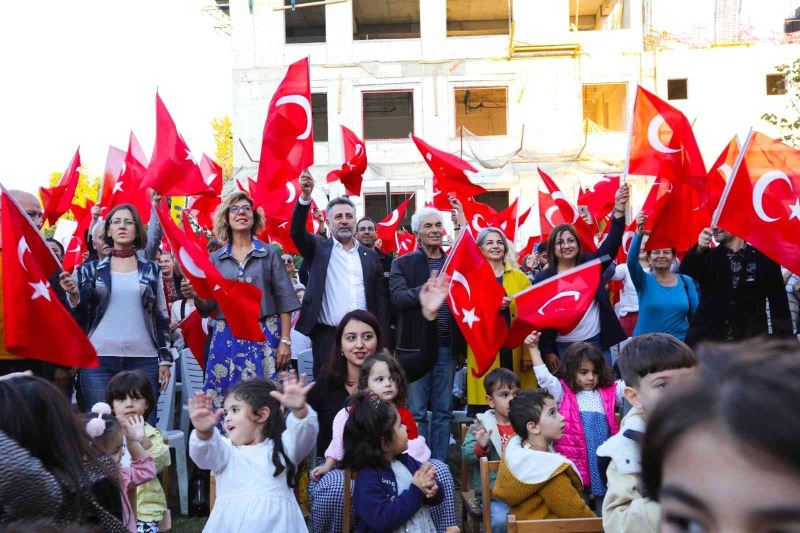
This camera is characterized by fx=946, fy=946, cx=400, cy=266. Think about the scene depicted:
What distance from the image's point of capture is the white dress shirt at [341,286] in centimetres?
Result: 666

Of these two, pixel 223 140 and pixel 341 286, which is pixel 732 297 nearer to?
pixel 341 286

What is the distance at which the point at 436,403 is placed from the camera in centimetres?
689

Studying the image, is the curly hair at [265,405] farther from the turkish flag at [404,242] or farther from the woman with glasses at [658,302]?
the turkish flag at [404,242]

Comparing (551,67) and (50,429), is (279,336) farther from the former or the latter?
(551,67)

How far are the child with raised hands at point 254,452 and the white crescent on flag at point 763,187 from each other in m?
3.68

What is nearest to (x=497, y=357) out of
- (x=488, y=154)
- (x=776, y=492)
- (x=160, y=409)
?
(x=160, y=409)

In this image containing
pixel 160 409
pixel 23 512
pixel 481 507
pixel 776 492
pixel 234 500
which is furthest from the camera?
pixel 160 409

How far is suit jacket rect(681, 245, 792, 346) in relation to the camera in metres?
6.59

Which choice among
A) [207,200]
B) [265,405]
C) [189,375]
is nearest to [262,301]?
[189,375]

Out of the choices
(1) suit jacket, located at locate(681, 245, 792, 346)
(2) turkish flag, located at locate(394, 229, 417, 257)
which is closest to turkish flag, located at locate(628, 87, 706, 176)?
(1) suit jacket, located at locate(681, 245, 792, 346)

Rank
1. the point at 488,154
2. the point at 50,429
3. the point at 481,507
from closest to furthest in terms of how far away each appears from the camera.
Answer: the point at 50,429
the point at 481,507
the point at 488,154

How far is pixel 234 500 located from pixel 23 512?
1998 millimetres

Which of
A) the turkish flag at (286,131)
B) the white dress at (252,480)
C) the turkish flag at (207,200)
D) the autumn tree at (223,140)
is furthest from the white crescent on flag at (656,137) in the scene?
the autumn tree at (223,140)

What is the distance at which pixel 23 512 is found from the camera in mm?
2271
